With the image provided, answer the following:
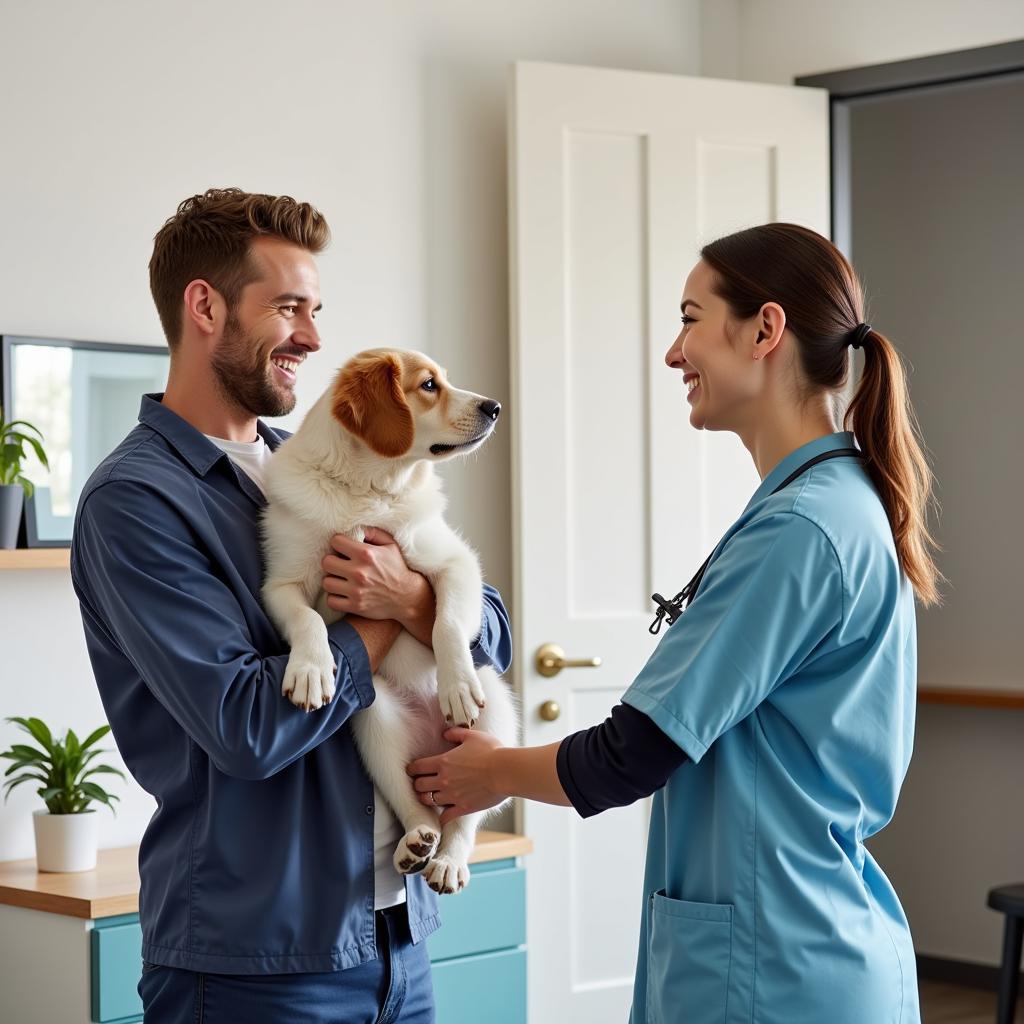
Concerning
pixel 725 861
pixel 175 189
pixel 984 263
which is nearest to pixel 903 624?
pixel 725 861

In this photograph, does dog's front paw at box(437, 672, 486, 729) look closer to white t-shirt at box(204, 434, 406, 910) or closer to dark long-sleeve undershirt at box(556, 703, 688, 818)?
white t-shirt at box(204, 434, 406, 910)

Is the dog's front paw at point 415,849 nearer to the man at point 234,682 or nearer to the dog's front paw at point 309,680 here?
the man at point 234,682

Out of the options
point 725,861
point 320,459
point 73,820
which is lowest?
point 73,820

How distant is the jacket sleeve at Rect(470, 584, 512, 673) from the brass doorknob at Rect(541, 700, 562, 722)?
138 centimetres

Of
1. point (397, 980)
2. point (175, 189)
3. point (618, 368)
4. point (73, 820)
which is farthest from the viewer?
point (618, 368)

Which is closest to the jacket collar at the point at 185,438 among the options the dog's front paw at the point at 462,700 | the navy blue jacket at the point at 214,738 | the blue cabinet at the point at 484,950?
the navy blue jacket at the point at 214,738

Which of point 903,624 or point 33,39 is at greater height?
point 33,39

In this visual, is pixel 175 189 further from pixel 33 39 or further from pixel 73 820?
pixel 73 820

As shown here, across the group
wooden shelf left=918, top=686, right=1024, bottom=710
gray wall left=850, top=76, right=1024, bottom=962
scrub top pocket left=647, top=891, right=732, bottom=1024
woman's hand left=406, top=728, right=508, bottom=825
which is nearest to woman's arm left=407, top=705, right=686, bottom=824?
woman's hand left=406, top=728, right=508, bottom=825

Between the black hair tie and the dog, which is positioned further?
the dog

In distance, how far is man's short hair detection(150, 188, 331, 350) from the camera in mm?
1659

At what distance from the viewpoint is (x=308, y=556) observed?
1.63 metres

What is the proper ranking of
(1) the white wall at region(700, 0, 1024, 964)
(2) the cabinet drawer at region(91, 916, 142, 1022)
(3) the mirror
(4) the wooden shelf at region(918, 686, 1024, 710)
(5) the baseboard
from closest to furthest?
1. (2) the cabinet drawer at region(91, 916, 142, 1022)
2. (3) the mirror
3. (1) the white wall at region(700, 0, 1024, 964)
4. (4) the wooden shelf at region(918, 686, 1024, 710)
5. (5) the baseboard

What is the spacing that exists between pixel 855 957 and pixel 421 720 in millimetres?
601
